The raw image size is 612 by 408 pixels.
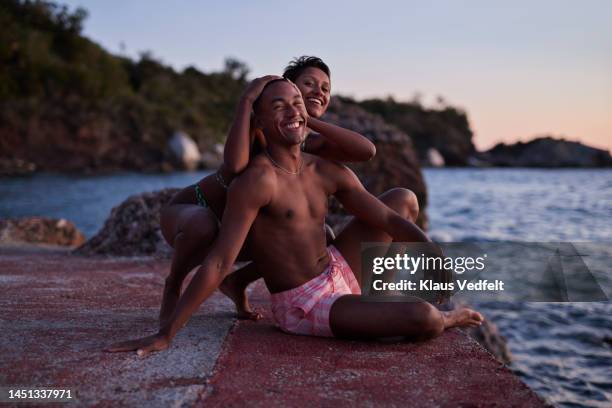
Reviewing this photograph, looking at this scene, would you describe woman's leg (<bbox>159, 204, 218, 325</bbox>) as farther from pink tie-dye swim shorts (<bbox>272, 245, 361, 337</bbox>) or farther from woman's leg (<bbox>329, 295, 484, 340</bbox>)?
woman's leg (<bbox>329, 295, 484, 340</bbox>)

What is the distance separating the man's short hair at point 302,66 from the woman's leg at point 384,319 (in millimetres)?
1208

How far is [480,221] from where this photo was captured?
714 inches

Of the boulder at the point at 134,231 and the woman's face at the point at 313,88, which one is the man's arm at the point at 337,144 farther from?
the boulder at the point at 134,231

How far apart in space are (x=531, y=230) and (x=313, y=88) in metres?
12.9

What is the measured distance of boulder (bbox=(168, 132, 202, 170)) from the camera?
4109 centimetres

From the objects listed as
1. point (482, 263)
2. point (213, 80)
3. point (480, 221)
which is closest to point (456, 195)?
point (480, 221)

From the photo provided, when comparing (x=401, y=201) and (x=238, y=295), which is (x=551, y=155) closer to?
(x=401, y=201)

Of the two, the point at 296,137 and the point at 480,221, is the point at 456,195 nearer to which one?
the point at 480,221

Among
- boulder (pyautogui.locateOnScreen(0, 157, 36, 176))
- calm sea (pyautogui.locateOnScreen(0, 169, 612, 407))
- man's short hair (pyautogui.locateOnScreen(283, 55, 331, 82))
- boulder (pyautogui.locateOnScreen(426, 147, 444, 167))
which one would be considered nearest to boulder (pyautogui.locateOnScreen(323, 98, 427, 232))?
calm sea (pyautogui.locateOnScreen(0, 169, 612, 407))

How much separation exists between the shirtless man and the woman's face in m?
0.28

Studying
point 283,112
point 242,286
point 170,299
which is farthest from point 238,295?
point 283,112

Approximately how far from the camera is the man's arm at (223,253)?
2.71 m

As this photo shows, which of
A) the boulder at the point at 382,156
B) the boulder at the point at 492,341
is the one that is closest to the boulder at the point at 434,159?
the boulder at the point at 382,156

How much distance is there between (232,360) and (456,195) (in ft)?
87.1
